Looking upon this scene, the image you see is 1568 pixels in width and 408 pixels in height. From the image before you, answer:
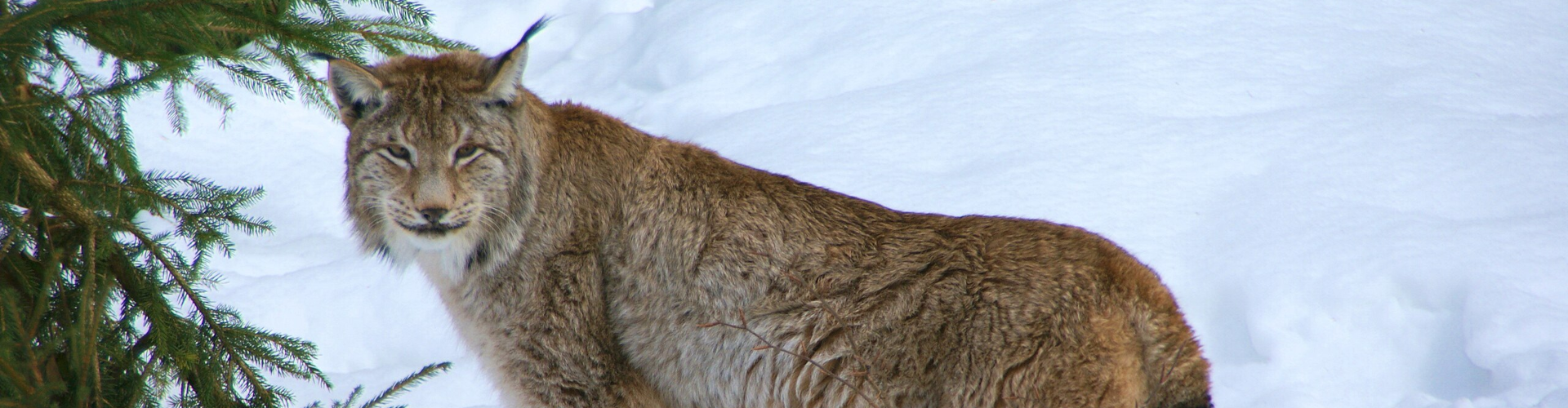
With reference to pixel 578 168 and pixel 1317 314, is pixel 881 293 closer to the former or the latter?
pixel 578 168

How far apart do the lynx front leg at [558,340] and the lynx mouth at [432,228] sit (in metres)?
0.29

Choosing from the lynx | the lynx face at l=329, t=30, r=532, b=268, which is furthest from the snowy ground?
the lynx face at l=329, t=30, r=532, b=268

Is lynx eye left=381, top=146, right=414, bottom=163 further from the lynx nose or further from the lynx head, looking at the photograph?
the lynx nose

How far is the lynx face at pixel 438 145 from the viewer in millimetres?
3859

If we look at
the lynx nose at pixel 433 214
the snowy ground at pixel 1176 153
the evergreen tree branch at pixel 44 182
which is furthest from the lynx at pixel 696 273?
the snowy ground at pixel 1176 153

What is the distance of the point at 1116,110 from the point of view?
26.6 feet

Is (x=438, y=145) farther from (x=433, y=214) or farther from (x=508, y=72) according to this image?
(x=508, y=72)

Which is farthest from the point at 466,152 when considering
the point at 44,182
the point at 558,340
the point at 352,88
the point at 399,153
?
the point at 44,182

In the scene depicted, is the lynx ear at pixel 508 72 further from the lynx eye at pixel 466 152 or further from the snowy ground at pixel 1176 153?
the snowy ground at pixel 1176 153

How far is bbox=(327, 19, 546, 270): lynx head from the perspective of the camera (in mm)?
3859

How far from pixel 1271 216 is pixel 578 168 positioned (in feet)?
14.1

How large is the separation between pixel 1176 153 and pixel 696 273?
4417 mm

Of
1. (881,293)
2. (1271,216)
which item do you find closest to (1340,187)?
(1271,216)

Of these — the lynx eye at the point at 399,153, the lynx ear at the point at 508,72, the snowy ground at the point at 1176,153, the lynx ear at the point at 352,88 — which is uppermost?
the lynx ear at the point at 352,88
